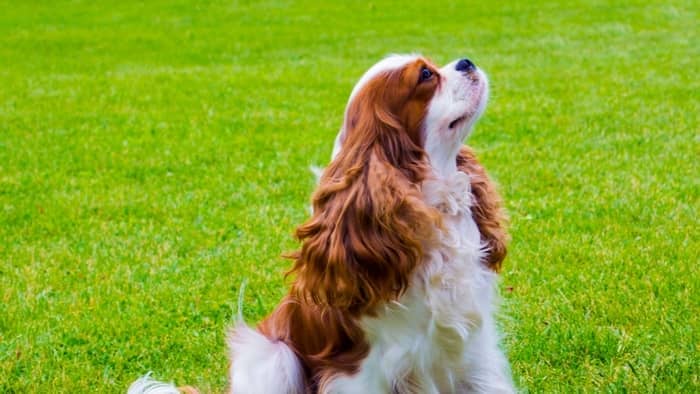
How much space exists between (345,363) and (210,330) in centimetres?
171

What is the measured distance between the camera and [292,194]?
743 centimetres

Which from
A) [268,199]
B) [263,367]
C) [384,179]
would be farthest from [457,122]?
[268,199]

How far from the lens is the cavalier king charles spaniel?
3299mm

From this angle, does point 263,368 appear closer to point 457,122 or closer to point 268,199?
point 457,122

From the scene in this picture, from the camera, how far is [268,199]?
730 centimetres

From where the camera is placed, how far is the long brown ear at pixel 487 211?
3.76m

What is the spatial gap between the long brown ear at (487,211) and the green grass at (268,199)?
819 mm

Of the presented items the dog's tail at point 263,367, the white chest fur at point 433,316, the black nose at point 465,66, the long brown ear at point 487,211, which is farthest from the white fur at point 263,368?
the black nose at point 465,66

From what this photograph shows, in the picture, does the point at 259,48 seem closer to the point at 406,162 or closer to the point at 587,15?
the point at 587,15

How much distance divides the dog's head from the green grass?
1221 mm

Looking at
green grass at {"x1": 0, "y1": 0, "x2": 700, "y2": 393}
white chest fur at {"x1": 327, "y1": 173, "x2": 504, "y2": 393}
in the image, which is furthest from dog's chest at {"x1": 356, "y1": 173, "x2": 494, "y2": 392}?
green grass at {"x1": 0, "y1": 0, "x2": 700, "y2": 393}

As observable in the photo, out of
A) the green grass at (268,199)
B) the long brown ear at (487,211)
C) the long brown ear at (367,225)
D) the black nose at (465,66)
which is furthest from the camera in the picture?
the green grass at (268,199)

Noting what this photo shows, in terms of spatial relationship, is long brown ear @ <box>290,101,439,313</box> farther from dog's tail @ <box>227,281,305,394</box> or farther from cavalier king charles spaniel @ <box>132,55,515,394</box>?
dog's tail @ <box>227,281,305,394</box>

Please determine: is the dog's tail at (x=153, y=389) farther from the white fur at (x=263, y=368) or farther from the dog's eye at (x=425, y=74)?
the dog's eye at (x=425, y=74)
